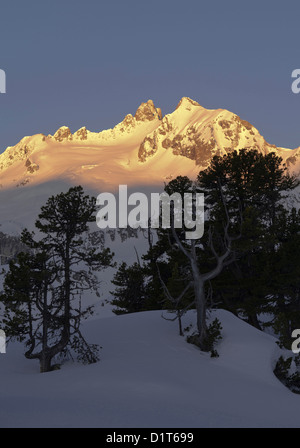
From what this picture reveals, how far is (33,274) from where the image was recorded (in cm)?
2116

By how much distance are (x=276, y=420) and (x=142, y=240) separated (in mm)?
149466

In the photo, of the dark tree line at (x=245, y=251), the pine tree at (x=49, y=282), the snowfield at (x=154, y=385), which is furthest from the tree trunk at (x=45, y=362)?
the dark tree line at (x=245, y=251)

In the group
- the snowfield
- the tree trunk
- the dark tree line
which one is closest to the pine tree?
the tree trunk

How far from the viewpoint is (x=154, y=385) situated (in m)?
16.9

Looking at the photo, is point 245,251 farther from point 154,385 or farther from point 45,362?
point 154,385

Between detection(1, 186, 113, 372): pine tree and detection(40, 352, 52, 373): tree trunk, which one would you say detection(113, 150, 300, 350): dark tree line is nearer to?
detection(1, 186, 113, 372): pine tree

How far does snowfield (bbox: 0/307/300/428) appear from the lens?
12977 mm

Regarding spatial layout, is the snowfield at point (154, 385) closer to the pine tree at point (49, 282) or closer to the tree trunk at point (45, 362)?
the tree trunk at point (45, 362)

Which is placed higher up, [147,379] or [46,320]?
[46,320]

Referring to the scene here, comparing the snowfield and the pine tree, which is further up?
the pine tree

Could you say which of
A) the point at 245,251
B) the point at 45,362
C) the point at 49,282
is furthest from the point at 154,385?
the point at 245,251

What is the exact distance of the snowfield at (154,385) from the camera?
12977 mm

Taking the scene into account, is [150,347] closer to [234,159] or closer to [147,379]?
[147,379]
